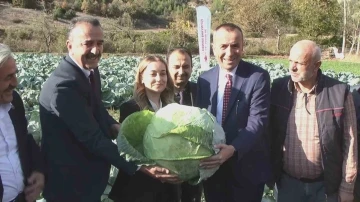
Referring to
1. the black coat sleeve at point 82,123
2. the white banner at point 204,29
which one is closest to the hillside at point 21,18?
the white banner at point 204,29

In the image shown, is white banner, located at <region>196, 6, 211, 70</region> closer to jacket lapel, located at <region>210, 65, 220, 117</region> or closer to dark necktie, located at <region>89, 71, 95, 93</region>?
jacket lapel, located at <region>210, 65, 220, 117</region>

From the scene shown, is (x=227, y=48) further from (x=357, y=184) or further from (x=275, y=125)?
(x=357, y=184)

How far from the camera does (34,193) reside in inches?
106

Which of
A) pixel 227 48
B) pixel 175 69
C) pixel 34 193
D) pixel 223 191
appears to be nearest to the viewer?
pixel 34 193

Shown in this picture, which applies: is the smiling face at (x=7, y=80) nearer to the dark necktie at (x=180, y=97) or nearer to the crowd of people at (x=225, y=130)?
the crowd of people at (x=225, y=130)

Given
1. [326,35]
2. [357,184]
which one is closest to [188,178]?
[357,184]

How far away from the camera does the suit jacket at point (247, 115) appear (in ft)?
10.3

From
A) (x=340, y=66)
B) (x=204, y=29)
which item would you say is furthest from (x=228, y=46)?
(x=340, y=66)

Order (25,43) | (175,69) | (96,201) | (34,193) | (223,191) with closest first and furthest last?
(34,193) < (96,201) < (223,191) < (175,69) < (25,43)

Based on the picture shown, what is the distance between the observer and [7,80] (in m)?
2.45

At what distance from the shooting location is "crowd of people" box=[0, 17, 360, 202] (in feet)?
8.89

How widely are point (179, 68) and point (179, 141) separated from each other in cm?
134

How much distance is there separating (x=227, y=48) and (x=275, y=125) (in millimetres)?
762

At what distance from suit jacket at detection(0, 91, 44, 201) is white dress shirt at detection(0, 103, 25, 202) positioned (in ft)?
0.08
